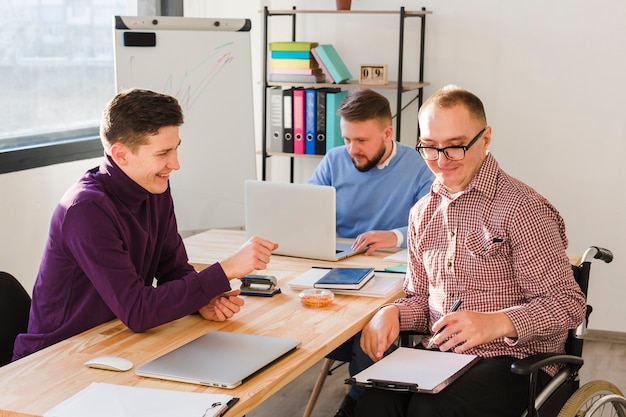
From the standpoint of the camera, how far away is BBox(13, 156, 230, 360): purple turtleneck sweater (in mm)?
2062

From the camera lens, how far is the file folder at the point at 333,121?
14.4 ft

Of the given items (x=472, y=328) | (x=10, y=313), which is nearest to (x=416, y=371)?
(x=472, y=328)

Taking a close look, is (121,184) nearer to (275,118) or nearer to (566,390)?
(566,390)

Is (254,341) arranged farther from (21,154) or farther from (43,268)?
(21,154)

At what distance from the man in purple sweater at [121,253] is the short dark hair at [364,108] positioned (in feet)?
3.90

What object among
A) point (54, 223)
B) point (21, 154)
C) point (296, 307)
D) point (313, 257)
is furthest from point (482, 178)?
point (21, 154)

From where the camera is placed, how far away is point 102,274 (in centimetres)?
206

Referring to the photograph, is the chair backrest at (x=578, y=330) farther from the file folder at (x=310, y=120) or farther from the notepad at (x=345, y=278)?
the file folder at (x=310, y=120)

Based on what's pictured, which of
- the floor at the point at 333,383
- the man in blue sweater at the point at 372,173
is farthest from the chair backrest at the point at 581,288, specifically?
the floor at the point at 333,383

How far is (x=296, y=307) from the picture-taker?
2350 millimetres

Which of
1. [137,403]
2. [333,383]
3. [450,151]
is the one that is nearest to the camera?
[137,403]

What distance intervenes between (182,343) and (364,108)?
1.56 m

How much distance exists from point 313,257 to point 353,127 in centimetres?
70

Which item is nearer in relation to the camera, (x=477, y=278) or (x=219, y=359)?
(x=219, y=359)
